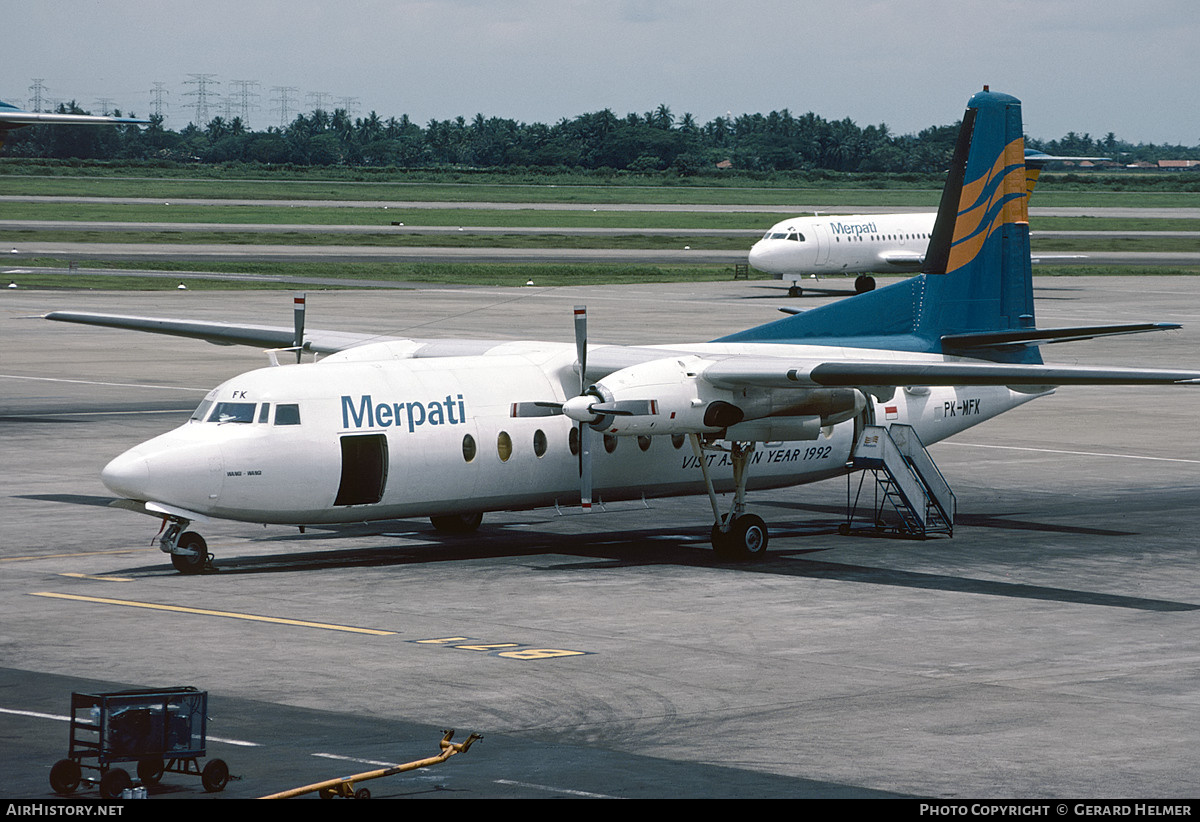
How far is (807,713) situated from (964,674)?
257 centimetres

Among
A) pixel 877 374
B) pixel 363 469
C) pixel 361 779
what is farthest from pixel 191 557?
pixel 361 779

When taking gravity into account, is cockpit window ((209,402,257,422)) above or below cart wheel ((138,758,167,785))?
above

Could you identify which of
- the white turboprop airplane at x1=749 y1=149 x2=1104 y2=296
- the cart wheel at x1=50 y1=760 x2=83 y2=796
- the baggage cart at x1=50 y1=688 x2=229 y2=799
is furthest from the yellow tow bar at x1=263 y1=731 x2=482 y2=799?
the white turboprop airplane at x1=749 y1=149 x2=1104 y2=296

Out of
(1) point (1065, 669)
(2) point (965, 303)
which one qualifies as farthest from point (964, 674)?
(2) point (965, 303)

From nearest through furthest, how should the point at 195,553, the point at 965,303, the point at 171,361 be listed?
the point at 195,553
the point at 965,303
the point at 171,361

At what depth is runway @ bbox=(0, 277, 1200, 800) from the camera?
1458 cm

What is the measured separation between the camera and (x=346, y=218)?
14575cm

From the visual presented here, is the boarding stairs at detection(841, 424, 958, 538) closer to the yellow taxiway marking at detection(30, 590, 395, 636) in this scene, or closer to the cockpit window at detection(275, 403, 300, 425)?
the cockpit window at detection(275, 403, 300, 425)

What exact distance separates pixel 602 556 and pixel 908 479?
209 inches

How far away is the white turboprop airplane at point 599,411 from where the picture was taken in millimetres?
23500

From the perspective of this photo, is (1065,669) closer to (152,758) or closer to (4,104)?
(152,758)

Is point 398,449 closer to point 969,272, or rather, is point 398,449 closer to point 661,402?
point 661,402

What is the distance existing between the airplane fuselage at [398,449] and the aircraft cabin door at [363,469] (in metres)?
0.01

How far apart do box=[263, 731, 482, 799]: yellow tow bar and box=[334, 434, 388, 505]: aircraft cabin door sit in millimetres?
9691
